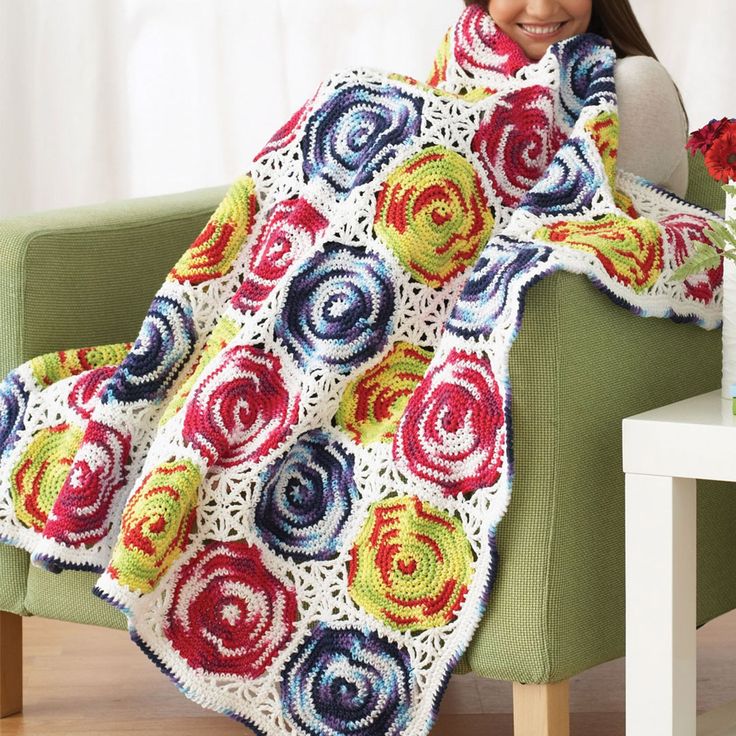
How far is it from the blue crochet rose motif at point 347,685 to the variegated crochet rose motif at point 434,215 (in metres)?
0.38

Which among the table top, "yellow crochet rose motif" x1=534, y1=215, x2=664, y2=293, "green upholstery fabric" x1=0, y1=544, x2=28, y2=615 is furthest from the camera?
"green upholstery fabric" x1=0, y1=544, x2=28, y2=615

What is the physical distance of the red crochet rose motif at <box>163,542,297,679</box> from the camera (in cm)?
142

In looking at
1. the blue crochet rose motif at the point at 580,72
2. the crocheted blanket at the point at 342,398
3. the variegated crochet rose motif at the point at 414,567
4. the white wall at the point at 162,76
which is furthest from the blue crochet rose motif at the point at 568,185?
the white wall at the point at 162,76

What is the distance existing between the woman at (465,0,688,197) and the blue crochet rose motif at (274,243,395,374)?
0.36 m

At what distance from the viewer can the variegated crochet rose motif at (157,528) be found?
1402 mm

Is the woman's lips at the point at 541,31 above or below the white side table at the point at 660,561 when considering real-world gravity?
above

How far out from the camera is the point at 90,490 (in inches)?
60.0

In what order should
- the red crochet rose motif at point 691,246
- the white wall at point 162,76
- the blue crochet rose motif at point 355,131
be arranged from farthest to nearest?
the white wall at point 162,76
the blue crochet rose motif at point 355,131
the red crochet rose motif at point 691,246

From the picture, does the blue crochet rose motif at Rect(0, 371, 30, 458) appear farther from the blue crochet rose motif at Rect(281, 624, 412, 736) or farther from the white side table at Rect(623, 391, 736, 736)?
the white side table at Rect(623, 391, 736, 736)

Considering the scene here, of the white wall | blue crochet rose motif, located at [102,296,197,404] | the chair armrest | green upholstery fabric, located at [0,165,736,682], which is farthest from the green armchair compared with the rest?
the white wall

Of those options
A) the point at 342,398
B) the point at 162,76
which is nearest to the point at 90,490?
the point at 342,398

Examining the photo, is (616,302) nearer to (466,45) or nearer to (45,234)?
(466,45)

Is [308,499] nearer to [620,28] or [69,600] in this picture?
[69,600]

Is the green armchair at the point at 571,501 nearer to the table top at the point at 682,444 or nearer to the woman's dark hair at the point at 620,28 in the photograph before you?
the table top at the point at 682,444
